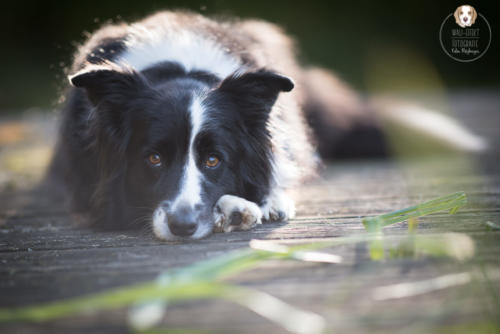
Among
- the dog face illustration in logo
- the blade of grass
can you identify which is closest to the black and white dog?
the blade of grass

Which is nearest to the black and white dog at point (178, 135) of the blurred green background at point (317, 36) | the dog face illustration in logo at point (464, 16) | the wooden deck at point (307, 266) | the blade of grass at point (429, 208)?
the wooden deck at point (307, 266)

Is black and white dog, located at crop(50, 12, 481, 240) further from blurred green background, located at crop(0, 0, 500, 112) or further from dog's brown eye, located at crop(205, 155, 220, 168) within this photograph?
blurred green background, located at crop(0, 0, 500, 112)

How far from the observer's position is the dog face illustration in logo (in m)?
5.05

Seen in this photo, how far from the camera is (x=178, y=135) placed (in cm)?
265

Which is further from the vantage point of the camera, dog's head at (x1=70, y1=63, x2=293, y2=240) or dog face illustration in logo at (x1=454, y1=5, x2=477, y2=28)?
dog face illustration in logo at (x1=454, y1=5, x2=477, y2=28)

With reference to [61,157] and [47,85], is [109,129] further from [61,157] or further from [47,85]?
[47,85]

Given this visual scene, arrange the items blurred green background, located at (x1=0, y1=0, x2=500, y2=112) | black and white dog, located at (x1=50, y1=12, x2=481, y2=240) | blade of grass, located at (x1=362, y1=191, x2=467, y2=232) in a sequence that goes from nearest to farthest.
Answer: blade of grass, located at (x1=362, y1=191, x2=467, y2=232) → black and white dog, located at (x1=50, y1=12, x2=481, y2=240) → blurred green background, located at (x1=0, y1=0, x2=500, y2=112)

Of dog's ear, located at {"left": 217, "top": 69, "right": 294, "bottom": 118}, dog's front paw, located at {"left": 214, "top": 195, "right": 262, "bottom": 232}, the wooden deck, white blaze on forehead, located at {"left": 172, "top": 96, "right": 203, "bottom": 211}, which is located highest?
dog's ear, located at {"left": 217, "top": 69, "right": 294, "bottom": 118}

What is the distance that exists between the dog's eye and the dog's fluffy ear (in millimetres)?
604

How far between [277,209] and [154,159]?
2.61ft

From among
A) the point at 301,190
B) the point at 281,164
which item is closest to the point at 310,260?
the point at 281,164

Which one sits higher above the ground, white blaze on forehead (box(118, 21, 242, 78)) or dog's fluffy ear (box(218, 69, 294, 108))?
white blaze on forehead (box(118, 21, 242, 78))

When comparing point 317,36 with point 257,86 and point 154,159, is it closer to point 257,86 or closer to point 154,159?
point 257,86

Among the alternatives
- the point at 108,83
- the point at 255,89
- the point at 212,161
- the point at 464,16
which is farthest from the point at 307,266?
the point at 464,16
